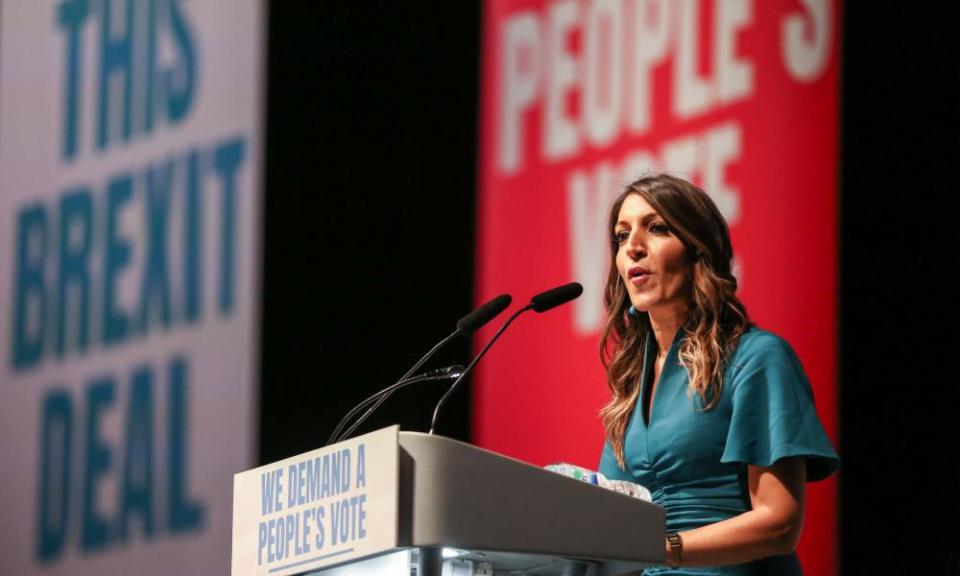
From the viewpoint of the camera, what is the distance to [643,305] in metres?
2.62

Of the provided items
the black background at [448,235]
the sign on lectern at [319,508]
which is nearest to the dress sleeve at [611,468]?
the sign on lectern at [319,508]

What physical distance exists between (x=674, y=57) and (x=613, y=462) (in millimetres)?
1615

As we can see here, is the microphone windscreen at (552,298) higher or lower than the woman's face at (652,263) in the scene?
lower

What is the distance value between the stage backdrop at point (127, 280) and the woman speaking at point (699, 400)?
5.78 ft

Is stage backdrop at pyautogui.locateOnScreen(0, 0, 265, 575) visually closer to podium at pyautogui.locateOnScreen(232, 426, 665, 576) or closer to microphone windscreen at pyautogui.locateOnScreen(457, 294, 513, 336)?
microphone windscreen at pyautogui.locateOnScreen(457, 294, 513, 336)

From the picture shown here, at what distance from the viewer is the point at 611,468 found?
2.63 meters

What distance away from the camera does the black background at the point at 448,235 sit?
11.3 ft

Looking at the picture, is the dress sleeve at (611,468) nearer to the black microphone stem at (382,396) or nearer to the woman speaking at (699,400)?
the woman speaking at (699,400)

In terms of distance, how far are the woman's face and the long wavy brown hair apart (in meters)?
0.02

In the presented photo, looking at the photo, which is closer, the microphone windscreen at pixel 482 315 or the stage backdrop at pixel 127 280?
the microphone windscreen at pixel 482 315

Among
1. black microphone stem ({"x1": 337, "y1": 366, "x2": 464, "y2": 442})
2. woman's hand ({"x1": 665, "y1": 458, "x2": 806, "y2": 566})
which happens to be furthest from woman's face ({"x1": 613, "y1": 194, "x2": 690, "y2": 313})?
black microphone stem ({"x1": 337, "y1": 366, "x2": 464, "y2": 442})

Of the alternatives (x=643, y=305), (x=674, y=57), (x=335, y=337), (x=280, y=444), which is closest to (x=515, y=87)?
(x=674, y=57)

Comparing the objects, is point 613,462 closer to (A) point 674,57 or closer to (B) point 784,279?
(B) point 784,279

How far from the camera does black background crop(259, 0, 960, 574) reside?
3.45 metres
